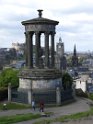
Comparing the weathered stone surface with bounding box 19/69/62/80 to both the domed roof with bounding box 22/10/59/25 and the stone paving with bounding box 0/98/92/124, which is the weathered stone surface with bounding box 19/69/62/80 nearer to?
the stone paving with bounding box 0/98/92/124

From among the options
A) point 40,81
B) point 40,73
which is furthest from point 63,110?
point 40,73

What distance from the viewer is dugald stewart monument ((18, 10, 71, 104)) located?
36.3 metres

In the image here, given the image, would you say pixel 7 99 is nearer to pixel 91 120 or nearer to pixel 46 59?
pixel 46 59

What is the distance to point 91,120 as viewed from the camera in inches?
1072

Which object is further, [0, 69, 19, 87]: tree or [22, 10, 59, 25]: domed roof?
[0, 69, 19, 87]: tree

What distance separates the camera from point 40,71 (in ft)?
122

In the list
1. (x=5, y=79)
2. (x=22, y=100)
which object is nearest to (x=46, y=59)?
(x=22, y=100)

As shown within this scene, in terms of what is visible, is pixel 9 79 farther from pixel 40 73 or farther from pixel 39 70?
pixel 40 73

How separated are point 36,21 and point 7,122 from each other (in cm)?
1178

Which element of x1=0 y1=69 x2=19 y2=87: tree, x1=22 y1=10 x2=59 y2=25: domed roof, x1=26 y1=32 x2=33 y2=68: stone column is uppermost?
x1=22 y1=10 x2=59 y2=25: domed roof

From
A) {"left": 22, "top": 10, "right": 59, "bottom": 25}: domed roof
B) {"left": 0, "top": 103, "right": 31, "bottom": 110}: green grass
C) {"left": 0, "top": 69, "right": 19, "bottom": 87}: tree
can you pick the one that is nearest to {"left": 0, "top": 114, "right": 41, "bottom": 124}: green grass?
{"left": 0, "top": 103, "right": 31, "bottom": 110}: green grass

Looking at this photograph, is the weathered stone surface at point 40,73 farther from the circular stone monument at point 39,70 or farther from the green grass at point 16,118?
the green grass at point 16,118

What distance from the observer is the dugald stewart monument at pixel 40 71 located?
3634cm

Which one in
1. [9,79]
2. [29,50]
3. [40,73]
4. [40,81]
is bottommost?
[9,79]
